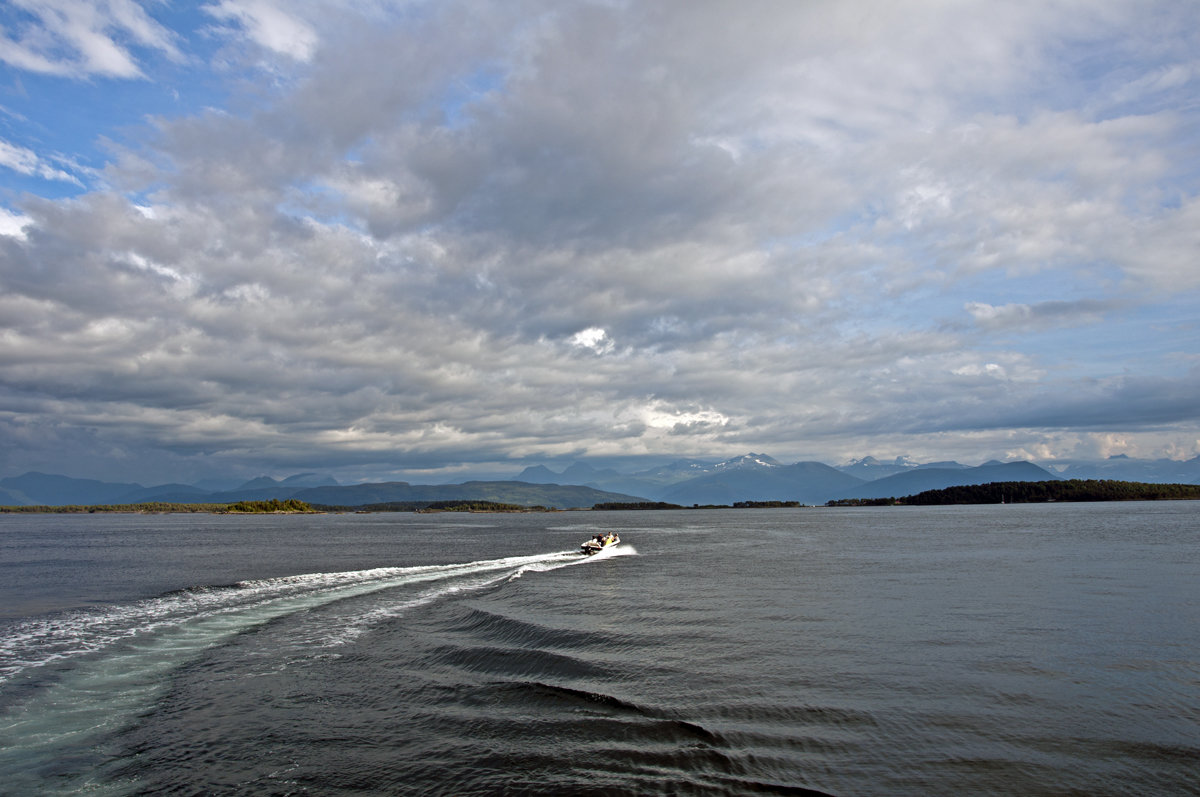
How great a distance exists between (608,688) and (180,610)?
28.6m

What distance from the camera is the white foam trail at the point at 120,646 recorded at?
1669 cm

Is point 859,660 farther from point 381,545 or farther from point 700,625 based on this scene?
point 381,545

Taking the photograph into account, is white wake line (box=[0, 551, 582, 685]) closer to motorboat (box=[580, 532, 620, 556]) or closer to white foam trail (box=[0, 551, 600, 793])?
white foam trail (box=[0, 551, 600, 793])

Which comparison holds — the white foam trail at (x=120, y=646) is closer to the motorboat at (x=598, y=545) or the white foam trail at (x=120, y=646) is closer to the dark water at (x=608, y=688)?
the dark water at (x=608, y=688)

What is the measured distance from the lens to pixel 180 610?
1398 inches

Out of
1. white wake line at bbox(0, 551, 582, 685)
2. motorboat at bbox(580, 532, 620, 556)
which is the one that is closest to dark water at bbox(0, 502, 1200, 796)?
white wake line at bbox(0, 551, 582, 685)

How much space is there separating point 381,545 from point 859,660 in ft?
265

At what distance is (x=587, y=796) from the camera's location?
13367 millimetres

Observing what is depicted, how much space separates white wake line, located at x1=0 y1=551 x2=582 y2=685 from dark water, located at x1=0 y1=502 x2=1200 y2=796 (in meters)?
0.29

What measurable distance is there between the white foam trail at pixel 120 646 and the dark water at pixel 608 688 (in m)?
0.13

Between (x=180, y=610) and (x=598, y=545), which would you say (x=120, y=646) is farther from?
(x=598, y=545)

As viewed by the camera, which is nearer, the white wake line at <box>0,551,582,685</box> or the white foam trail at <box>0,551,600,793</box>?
the white foam trail at <box>0,551,600,793</box>

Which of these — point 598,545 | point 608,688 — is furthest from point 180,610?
point 598,545

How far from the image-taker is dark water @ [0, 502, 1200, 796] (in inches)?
576
